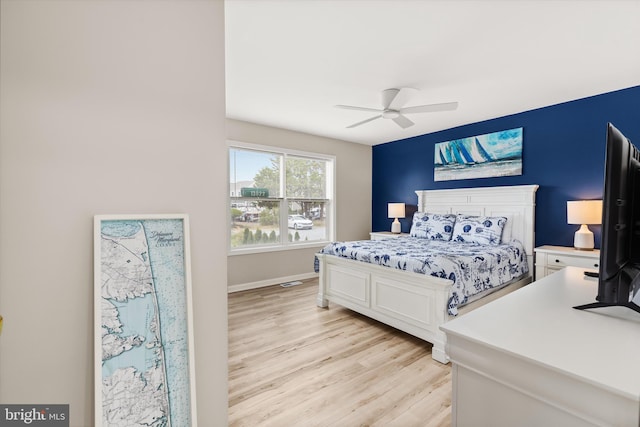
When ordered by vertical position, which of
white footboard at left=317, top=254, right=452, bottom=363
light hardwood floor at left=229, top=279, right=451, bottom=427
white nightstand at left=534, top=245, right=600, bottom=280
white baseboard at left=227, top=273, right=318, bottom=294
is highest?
white nightstand at left=534, top=245, right=600, bottom=280

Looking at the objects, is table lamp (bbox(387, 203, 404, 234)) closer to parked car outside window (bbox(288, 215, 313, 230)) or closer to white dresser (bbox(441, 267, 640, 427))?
parked car outside window (bbox(288, 215, 313, 230))

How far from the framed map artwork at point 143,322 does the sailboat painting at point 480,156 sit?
423 cm

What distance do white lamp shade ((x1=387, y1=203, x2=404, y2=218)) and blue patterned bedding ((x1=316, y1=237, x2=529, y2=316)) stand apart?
4.31 feet

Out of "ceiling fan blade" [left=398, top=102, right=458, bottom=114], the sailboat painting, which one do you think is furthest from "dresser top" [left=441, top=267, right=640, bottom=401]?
the sailboat painting

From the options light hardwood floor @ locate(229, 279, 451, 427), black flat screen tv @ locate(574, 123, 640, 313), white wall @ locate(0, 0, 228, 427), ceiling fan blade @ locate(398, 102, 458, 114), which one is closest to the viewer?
black flat screen tv @ locate(574, 123, 640, 313)

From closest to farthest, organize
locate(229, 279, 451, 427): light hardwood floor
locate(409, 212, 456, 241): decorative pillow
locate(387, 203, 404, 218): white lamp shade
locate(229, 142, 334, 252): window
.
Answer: locate(229, 279, 451, 427): light hardwood floor < locate(409, 212, 456, 241): decorative pillow < locate(229, 142, 334, 252): window < locate(387, 203, 404, 218): white lamp shade

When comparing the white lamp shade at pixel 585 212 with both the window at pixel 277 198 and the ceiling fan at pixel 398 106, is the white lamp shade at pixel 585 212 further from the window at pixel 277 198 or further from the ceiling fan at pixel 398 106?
the window at pixel 277 198

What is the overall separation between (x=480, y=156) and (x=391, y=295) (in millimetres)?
2679

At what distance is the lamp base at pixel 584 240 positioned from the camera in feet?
10.5

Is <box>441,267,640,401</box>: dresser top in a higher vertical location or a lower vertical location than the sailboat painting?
lower

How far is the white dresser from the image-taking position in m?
0.65

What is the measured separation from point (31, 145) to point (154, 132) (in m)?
0.41

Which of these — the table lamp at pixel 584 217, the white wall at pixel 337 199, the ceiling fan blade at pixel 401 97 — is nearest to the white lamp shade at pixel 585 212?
the table lamp at pixel 584 217

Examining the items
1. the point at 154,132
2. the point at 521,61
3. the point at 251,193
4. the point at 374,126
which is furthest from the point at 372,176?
the point at 154,132
